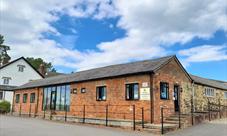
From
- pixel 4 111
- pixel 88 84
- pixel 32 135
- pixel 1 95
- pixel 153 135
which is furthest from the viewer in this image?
pixel 1 95

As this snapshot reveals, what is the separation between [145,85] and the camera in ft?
58.1

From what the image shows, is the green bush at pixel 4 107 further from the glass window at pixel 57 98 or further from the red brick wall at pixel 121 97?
the red brick wall at pixel 121 97

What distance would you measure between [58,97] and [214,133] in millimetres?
15920

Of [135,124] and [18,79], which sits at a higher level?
[18,79]

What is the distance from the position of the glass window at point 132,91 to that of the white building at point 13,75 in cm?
2895

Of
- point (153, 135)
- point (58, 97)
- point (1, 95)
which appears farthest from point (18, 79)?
point (153, 135)

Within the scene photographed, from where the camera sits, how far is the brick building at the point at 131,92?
17625 mm

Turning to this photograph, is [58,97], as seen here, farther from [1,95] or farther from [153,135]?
[1,95]

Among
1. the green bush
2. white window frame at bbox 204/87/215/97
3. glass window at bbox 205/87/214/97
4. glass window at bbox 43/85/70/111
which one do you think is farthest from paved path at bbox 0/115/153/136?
the green bush

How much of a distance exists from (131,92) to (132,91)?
0.11 metres

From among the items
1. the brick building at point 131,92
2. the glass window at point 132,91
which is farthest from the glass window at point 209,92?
the glass window at point 132,91

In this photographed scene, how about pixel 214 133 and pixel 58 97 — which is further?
pixel 58 97

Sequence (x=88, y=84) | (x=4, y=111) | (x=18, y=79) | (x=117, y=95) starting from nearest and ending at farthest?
(x=117, y=95), (x=88, y=84), (x=4, y=111), (x=18, y=79)

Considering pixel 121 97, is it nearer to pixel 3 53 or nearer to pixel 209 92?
pixel 209 92
